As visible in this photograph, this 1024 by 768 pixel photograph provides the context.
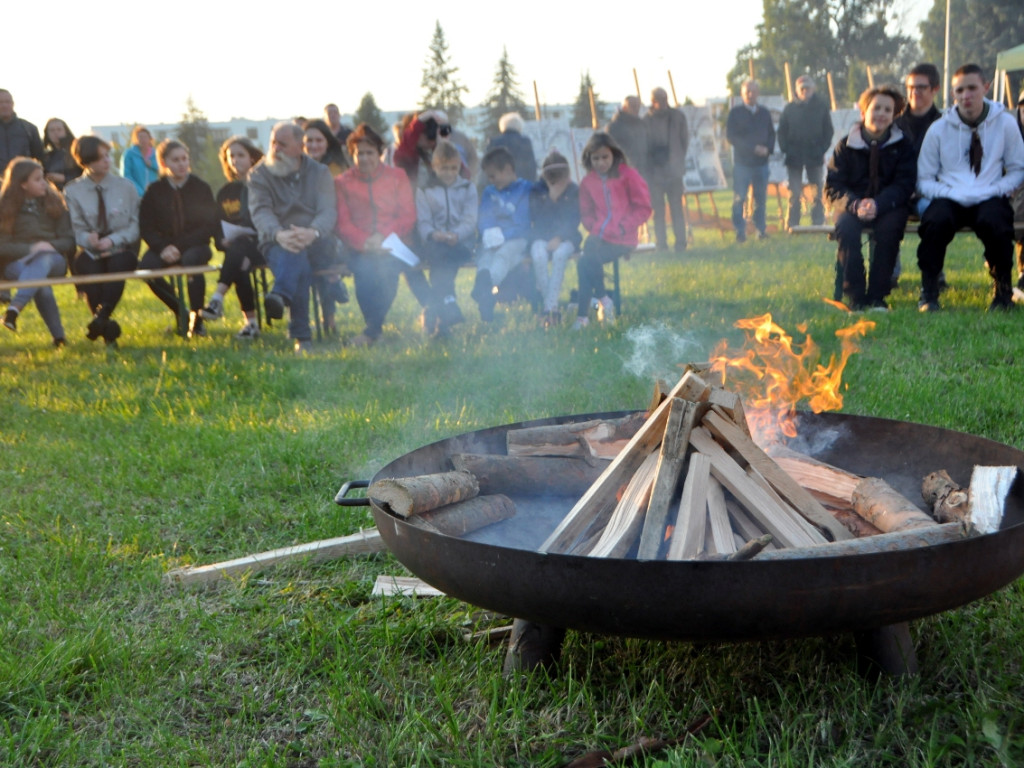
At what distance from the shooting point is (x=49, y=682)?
2.31 metres

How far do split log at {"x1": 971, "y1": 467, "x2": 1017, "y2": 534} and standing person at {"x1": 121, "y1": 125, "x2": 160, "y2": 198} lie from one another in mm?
9985

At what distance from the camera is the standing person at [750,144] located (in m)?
11.1

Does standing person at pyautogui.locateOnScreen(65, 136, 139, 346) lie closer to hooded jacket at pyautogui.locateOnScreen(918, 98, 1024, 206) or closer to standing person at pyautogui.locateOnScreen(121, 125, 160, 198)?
standing person at pyautogui.locateOnScreen(121, 125, 160, 198)

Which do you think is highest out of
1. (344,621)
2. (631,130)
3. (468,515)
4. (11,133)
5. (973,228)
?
(11,133)

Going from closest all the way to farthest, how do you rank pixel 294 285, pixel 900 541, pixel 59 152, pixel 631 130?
pixel 900 541 → pixel 294 285 → pixel 59 152 → pixel 631 130

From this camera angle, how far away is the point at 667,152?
Answer: 11.2 metres

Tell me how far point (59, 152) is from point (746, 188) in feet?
28.0

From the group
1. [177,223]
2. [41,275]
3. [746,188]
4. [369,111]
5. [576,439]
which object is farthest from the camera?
[369,111]

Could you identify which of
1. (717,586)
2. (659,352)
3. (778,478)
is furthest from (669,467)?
(659,352)

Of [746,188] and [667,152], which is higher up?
[667,152]

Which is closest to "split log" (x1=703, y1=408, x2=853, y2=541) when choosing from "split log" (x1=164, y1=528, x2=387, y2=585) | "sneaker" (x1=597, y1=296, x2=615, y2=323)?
"split log" (x1=164, y1=528, x2=387, y2=585)

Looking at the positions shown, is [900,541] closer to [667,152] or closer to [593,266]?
[593,266]

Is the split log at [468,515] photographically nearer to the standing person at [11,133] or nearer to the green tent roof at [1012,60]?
the standing person at [11,133]

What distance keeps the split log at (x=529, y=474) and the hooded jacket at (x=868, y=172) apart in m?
5.02
